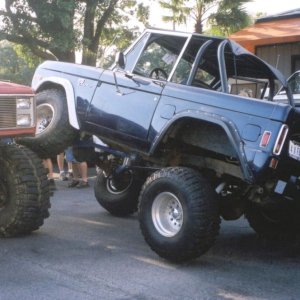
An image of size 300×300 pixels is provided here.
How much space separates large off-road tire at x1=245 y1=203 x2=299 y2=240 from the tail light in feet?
4.92

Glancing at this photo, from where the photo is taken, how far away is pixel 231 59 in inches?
243

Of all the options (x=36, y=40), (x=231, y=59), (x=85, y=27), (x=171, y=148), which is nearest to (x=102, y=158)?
(x=171, y=148)

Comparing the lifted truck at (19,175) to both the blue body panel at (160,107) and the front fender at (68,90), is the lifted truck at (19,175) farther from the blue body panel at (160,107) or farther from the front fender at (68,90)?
the blue body panel at (160,107)

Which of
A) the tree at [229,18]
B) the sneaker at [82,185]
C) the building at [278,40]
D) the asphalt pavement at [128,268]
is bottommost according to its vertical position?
the sneaker at [82,185]

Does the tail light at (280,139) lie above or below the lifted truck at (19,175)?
above

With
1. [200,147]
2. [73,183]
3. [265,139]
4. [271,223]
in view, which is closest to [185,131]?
[200,147]

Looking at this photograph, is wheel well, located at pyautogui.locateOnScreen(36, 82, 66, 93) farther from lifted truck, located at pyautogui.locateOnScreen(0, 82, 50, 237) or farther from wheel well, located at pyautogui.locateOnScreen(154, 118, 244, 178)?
wheel well, located at pyautogui.locateOnScreen(154, 118, 244, 178)

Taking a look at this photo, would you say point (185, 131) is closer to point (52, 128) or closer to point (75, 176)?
point (52, 128)

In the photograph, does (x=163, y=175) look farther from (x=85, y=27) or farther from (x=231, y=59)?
(x=85, y=27)

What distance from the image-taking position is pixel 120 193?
300 inches

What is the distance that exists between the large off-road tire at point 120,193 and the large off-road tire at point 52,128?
1.08 m

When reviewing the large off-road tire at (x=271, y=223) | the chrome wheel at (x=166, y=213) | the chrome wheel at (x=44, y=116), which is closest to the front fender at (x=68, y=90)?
the chrome wheel at (x=44, y=116)

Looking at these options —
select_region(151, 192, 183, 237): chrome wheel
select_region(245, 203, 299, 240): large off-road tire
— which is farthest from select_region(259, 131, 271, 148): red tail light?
select_region(245, 203, 299, 240): large off-road tire

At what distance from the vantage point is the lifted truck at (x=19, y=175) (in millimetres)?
5877
